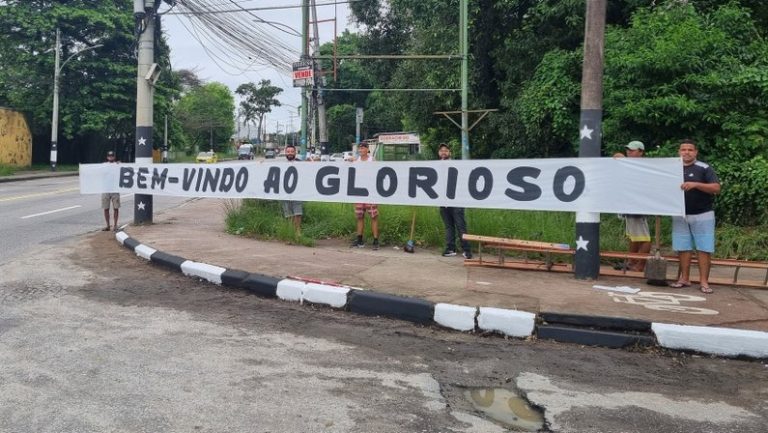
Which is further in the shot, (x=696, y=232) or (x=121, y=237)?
(x=121, y=237)

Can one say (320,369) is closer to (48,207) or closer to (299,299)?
(299,299)

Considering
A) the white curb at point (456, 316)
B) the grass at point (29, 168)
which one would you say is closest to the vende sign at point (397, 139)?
the grass at point (29, 168)

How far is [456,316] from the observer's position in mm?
5473

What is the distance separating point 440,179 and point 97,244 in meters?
6.15

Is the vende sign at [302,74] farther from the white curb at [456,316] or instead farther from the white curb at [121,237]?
the white curb at [456,316]

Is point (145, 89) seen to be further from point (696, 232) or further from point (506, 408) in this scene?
point (506, 408)

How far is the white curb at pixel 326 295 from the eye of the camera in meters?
6.10

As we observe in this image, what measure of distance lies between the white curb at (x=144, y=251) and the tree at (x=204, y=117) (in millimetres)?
62172

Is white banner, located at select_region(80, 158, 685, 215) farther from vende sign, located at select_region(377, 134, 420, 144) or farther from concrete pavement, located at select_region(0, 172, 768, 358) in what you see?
vende sign, located at select_region(377, 134, 420, 144)

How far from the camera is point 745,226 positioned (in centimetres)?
933

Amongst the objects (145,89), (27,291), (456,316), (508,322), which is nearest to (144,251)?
(27,291)

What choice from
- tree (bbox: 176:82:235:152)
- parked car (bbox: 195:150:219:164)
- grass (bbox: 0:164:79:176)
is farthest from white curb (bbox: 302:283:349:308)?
tree (bbox: 176:82:235:152)

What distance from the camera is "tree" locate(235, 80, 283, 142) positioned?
318 ft

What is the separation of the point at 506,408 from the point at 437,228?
19.3ft
